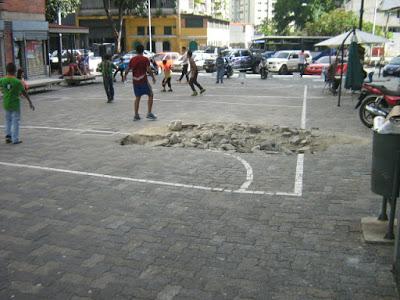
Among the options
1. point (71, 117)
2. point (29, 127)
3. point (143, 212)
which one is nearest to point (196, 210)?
point (143, 212)

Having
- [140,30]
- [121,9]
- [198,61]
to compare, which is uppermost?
[121,9]

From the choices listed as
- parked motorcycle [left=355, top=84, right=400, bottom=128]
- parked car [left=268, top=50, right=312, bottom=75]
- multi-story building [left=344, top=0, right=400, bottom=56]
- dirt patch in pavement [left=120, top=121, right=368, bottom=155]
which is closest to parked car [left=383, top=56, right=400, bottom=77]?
parked car [left=268, top=50, right=312, bottom=75]

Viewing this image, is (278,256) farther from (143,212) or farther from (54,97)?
(54,97)

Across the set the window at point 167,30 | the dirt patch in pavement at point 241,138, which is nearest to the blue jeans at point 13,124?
the dirt patch in pavement at point 241,138

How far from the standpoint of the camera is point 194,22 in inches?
2381

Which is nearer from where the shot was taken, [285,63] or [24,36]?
[24,36]

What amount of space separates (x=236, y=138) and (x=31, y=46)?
57.8 feet

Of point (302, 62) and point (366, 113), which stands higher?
point (302, 62)

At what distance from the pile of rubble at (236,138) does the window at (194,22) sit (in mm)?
51237

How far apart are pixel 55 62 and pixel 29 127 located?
21882mm

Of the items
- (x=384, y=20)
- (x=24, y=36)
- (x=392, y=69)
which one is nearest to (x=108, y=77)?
(x=24, y=36)

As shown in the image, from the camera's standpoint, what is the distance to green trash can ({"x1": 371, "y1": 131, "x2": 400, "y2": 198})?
4.77 meters

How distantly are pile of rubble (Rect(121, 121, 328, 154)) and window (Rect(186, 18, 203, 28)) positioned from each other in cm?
5124

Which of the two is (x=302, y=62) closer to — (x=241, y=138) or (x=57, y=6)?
(x=57, y=6)
